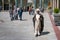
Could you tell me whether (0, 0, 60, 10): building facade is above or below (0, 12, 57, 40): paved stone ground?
above

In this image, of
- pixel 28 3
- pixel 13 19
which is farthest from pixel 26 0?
pixel 13 19

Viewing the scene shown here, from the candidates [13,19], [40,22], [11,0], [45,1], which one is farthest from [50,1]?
[40,22]

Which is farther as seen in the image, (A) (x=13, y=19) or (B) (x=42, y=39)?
(A) (x=13, y=19)

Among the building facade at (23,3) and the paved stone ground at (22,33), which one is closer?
the paved stone ground at (22,33)

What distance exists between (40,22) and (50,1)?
148ft

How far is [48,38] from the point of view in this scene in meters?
14.0

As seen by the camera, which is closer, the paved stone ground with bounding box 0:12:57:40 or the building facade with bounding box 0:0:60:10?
the paved stone ground with bounding box 0:12:57:40

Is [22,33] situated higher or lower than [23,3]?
lower

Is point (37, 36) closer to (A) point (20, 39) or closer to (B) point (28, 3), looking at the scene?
(A) point (20, 39)

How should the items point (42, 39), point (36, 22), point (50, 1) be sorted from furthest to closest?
point (50, 1) < point (36, 22) < point (42, 39)

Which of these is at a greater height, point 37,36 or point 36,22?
point 36,22

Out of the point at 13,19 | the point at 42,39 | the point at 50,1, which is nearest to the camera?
the point at 42,39

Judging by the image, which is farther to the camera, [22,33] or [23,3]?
[23,3]

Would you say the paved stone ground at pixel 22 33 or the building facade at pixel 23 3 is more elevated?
the building facade at pixel 23 3
